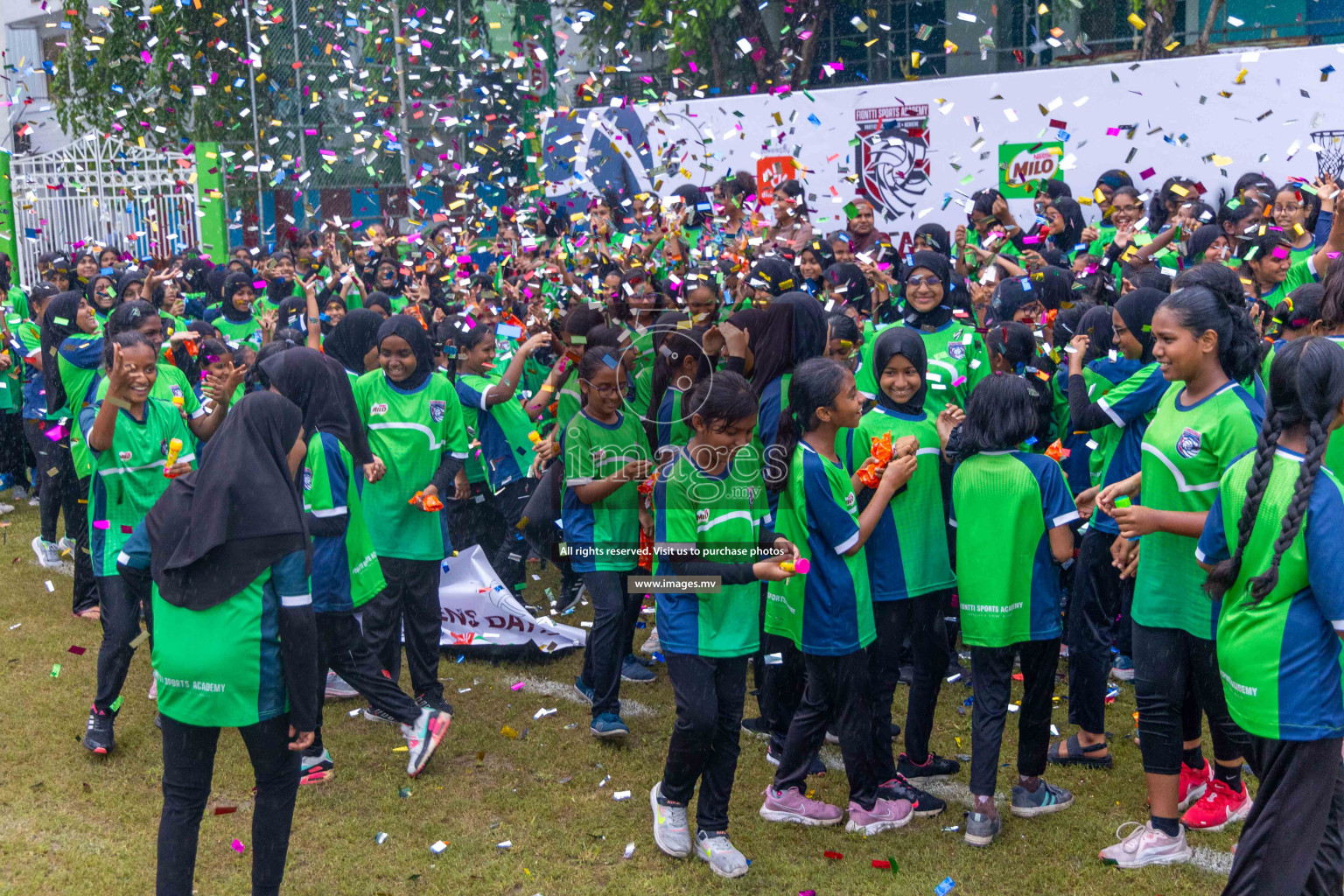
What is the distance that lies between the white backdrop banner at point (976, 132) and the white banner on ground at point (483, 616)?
571 centimetres

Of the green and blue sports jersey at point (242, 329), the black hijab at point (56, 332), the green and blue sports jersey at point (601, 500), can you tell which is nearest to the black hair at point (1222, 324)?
the green and blue sports jersey at point (601, 500)

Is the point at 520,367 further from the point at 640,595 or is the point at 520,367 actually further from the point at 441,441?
the point at 640,595

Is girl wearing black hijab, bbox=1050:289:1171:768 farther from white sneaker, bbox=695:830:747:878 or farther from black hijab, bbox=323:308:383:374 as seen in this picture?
black hijab, bbox=323:308:383:374

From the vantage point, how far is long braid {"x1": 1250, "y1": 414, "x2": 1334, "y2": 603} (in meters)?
3.15

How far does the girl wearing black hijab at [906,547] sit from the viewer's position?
4.61 m

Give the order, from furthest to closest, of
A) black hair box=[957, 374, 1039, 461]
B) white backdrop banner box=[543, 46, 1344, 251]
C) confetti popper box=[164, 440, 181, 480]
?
white backdrop banner box=[543, 46, 1344, 251]
confetti popper box=[164, 440, 181, 480]
black hair box=[957, 374, 1039, 461]

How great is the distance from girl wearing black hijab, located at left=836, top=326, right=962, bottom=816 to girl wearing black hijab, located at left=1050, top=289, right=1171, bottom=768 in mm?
595

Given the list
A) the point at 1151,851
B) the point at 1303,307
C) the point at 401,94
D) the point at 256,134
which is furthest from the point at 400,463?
the point at 401,94

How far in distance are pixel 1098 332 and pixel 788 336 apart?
4.57 feet

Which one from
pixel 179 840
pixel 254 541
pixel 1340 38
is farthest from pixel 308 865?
pixel 1340 38

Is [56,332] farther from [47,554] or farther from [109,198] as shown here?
[109,198]

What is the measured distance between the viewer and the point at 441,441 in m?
5.62

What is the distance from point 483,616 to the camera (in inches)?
252

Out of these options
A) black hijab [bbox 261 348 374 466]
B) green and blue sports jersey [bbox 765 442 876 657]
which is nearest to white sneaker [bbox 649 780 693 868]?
green and blue sports jersey [bbox 765 442 876 657]
